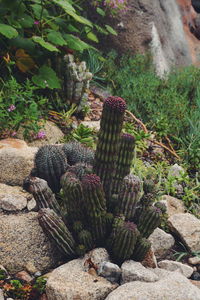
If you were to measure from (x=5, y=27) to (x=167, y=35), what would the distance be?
16.0 ft

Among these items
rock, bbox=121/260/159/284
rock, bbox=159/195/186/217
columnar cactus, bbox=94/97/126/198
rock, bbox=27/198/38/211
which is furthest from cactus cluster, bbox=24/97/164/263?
rock, bbox=159/195/186/217

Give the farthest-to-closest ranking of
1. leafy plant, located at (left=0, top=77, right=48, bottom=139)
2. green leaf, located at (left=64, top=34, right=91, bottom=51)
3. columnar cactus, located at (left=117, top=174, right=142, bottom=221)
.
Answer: green leaf, located at (left=64, top=34, right=91, bottom=51) < leafy plant, located at (left=0, top=77, right=48, bottom=139) < columnar cactus, located at (left=117, top=174, right=142, bottom=221)

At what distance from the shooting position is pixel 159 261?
10.7 ft

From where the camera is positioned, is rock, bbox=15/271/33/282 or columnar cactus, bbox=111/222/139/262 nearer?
columnar cactus, bbox=111/222/139/262

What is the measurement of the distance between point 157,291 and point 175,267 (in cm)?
67

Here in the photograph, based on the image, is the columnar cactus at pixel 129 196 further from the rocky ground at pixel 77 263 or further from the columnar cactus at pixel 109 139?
the rocky ground at pixel 77 263

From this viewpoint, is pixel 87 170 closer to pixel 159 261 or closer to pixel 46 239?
pixel 46 239

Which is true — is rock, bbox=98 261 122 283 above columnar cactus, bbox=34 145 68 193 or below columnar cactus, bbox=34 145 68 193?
below

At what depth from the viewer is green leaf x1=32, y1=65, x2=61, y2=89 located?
4.76 meters

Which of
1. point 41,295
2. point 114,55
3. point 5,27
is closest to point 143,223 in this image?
point 41,295

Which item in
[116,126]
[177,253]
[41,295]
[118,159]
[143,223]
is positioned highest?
[116,126]

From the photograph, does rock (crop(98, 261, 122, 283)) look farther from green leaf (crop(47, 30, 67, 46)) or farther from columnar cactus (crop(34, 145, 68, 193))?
green leaf (crop(47, 30, 67, 46))

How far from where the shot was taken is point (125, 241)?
2643 millimetres

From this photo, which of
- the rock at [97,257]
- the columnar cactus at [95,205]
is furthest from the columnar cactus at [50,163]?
the rock at [97,257]
